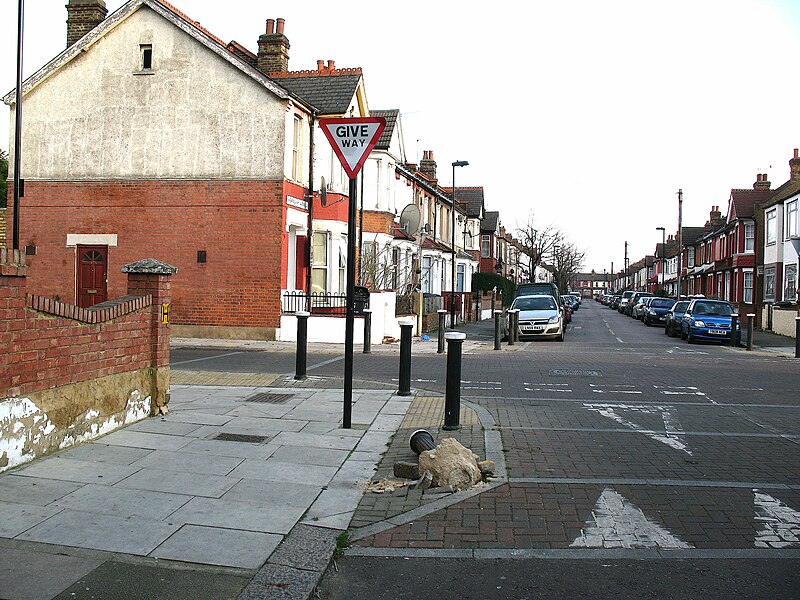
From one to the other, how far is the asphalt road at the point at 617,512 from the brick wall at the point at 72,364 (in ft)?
10.8

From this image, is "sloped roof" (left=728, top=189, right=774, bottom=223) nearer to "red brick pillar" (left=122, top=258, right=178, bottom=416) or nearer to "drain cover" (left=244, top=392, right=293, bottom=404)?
"drain cover" (left=244, top=392, right=293, bottom=404)

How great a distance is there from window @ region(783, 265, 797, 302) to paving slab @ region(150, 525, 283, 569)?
123 ft

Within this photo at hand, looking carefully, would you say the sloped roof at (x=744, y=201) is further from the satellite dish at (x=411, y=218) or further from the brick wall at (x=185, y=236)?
the brick wall at (x=185, y=236)

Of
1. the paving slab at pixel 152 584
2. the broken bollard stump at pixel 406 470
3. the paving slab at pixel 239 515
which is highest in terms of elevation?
the broken bollard stump at pixel 406 470

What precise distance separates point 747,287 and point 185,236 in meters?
39.0

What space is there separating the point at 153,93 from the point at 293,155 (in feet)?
14.7

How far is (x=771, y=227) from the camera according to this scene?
42.9 meters

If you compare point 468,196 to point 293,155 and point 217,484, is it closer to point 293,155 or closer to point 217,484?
point 293,155

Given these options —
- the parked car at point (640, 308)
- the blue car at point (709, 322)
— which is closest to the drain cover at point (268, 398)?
the blue car at point (709, 322)

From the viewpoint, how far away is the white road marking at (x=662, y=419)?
27.0ft

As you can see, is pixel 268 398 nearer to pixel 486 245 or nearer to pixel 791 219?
pixel 791 219

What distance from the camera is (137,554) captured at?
180 inches

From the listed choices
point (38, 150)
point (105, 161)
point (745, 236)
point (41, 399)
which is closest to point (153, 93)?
point (105, 161)

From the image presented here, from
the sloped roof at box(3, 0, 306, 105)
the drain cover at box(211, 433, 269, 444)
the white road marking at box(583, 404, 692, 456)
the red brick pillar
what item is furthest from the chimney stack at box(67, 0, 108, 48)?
the white road marking at box(583, 404, 692, 456)
